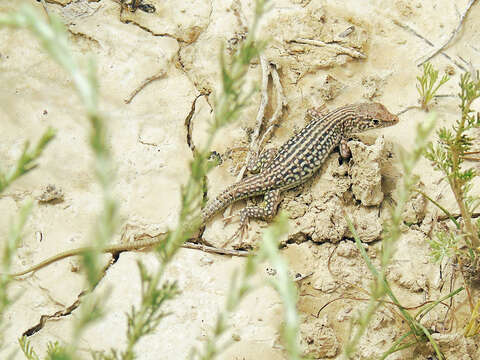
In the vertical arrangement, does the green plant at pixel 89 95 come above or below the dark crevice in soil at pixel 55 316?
above

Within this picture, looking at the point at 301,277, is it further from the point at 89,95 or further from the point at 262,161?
the point at 89,95

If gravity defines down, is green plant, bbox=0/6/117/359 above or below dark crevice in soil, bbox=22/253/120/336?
above

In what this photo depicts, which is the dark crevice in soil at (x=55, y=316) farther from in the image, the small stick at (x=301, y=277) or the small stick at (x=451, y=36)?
the small stick at (x=451, y=36)

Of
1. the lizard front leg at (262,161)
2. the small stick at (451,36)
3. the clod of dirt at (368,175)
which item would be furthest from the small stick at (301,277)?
the small stick at (451,36)

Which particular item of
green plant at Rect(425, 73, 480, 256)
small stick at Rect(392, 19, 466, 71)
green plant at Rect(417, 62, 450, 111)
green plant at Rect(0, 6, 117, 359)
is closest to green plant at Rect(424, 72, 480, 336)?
green plant at Rect(425, 73, 480, 256)

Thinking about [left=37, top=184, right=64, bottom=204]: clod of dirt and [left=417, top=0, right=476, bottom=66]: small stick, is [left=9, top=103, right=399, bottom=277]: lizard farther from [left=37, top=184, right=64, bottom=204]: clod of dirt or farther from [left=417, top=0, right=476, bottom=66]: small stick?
[left=37, top=184, right=64, bottom=204]: clod of dirt

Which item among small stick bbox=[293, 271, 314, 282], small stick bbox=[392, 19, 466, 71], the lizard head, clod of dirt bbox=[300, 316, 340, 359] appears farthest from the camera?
A: small stick bbox=[392, 19, 466, 71]

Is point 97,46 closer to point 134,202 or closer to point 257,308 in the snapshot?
point 134,202
